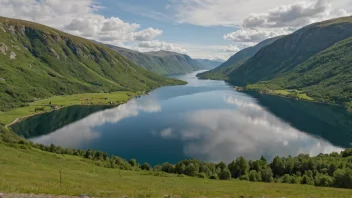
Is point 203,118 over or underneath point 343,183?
over

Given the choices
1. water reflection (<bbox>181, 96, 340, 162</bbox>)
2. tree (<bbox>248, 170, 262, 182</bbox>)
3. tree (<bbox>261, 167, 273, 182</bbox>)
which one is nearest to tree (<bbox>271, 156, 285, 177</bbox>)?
tree (<bbox>261, 167, 273, 182</bbox>)

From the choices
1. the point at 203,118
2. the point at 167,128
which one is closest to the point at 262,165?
the point at 167,128

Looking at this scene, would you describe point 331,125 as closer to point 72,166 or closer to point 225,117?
point 225,117

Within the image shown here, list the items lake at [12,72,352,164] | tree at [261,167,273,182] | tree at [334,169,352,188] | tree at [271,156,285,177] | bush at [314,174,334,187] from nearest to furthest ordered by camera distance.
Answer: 1. tree at [334,169,352,188]
2. bush at [314,174,334,187]
3. tree at [261,167,273,182]
4. tree at [271,156,285,177]
5. lake at [12,72,352,164]

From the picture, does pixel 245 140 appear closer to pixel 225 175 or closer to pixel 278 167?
pixel 278 167

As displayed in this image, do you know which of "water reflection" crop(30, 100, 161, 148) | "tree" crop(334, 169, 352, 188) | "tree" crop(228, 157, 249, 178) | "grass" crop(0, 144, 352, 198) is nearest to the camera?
"grass" crop(0, 144, 352, 198)

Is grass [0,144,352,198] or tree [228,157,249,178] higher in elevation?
grass [0,144,352,198]

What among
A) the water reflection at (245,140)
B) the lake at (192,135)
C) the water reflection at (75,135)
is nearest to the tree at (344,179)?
the lake at (192,135)

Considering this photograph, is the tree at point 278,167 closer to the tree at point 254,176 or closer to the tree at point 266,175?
the tree at point 266,175

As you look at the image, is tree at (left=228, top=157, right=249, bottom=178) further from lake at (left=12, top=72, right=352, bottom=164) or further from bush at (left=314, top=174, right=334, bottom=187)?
lake at (left=12, top=72, right=352, bottom=164)

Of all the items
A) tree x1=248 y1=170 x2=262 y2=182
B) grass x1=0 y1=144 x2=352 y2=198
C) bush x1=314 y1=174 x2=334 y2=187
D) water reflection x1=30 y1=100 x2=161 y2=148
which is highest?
water reflection x1=30 y1=100 x2=161 y2=148

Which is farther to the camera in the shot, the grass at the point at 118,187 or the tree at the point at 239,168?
the tree at the point at 239,168
